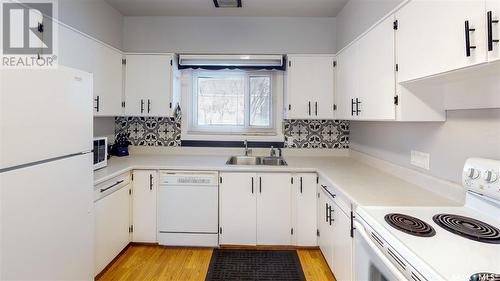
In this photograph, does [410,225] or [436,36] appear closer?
[410,225]

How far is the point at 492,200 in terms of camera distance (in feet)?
3.99

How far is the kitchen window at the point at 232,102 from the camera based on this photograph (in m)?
3.35

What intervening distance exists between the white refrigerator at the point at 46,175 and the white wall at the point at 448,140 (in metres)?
2.26

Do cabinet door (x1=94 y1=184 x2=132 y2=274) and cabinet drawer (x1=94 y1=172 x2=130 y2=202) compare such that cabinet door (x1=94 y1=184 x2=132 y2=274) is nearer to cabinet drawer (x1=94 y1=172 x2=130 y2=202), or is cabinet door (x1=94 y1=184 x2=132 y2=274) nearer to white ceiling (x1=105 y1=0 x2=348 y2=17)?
cabinet drawer (x1=94 y1=172 x2=130 y2=202)

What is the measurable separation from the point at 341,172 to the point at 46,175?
83.0 inches

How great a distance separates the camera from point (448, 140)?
1.57 meters

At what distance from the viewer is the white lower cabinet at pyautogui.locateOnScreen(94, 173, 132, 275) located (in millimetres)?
2108

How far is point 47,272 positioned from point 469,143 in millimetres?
2367

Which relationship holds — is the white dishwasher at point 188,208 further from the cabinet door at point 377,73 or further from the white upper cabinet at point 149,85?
the cabinet door at point 377,73

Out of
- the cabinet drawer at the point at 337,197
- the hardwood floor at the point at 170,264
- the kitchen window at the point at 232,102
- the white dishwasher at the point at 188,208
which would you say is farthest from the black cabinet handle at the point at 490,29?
the kitchen window at the point at 232,102

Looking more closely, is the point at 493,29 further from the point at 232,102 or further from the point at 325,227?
the point at 232,102

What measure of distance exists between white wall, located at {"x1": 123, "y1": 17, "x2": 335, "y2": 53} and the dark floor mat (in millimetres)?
2251

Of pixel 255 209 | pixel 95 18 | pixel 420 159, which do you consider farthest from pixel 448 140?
pixel 95 18

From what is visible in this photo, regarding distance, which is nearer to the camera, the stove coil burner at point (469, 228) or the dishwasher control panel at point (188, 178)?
the stove coil burner at point (469, 228)
